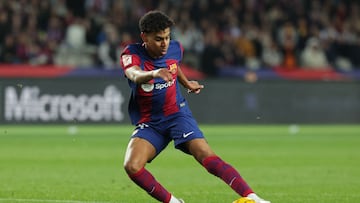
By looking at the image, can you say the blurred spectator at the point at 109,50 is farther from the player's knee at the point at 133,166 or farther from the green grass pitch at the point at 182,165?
the player's knee at the point at 133,166

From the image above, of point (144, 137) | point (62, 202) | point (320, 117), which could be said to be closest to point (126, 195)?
point (62, 202)

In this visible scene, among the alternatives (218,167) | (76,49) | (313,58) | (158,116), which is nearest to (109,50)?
(76,49)

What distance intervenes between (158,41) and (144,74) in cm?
65

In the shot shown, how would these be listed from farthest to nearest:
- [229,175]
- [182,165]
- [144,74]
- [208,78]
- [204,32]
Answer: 1. [204,32]
2. [208,78]
3. [182,165]
4. [229,175]
5. [144,74]

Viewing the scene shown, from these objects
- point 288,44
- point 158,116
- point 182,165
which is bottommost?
point 288,44

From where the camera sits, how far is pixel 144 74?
27.4 feet

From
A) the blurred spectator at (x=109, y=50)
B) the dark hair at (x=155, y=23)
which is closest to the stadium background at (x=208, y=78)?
the blurred spectator at (x=109, y=50)

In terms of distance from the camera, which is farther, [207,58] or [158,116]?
[207,58]

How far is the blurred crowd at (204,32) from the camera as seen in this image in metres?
26.3

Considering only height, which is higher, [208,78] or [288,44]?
[288,44]

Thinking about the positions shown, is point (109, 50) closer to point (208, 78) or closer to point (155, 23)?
point (208, 78)

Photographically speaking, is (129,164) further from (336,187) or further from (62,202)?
(336,187)

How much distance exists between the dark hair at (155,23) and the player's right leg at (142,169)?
3.41 ft

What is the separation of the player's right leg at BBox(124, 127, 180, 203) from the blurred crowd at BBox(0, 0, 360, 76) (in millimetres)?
16951
